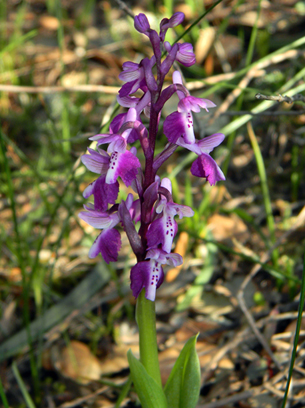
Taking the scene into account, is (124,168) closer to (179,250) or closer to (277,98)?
(277,98)

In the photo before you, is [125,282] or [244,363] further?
[125,282]

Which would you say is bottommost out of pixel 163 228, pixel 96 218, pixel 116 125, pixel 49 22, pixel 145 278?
pixel 145 278

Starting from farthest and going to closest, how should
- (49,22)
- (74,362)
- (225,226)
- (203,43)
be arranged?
(49,22) < (203,43) < (225,226) < (74,362)

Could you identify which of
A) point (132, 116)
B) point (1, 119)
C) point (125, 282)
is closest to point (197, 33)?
point (1, 119)

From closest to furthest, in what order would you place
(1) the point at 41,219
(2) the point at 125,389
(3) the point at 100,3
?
(2) the point at 125,389 → (1) the point at 41,219 → (3) the point at 100,3

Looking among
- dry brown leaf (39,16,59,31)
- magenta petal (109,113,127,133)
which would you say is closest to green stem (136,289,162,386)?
magenta petal (109,113,127,133)

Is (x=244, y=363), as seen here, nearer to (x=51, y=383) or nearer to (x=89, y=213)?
(x=51, y=383)

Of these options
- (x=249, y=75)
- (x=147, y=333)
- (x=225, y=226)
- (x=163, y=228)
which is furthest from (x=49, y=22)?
(x=147, y=333)

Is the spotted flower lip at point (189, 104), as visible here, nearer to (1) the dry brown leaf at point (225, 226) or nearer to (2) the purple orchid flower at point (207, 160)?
(2) the purple orchid flower at point (207, 160)
